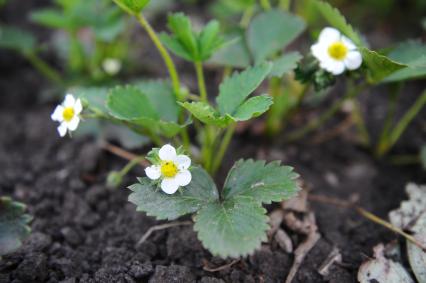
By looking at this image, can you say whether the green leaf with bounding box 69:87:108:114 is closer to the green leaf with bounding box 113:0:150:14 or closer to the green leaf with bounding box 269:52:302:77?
the green leaf with bounding box 113:0:150:14

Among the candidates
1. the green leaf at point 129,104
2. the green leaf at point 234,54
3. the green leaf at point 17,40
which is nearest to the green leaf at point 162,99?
the green leaf at point 129,104

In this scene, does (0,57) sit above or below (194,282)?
above

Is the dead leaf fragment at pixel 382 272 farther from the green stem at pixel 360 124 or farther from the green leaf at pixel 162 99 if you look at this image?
the green leaf at pixel 162 99

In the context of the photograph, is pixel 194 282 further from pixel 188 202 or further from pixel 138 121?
pixel 138 121

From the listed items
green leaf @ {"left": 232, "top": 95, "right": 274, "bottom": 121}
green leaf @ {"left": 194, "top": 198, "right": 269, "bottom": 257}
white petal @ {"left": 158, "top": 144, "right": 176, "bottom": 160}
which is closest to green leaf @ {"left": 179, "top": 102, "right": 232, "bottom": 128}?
green leaf @ {"left": 232, "top": 95, "right": 274, "bottom": 121}

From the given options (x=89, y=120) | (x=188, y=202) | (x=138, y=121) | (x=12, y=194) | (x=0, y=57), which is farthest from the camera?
(x=0, y=57)

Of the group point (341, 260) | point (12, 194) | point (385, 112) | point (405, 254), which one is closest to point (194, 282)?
point (341, 260)

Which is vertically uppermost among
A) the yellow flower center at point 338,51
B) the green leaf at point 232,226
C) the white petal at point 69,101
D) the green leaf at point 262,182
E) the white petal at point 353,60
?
the white petal at point 69,101
